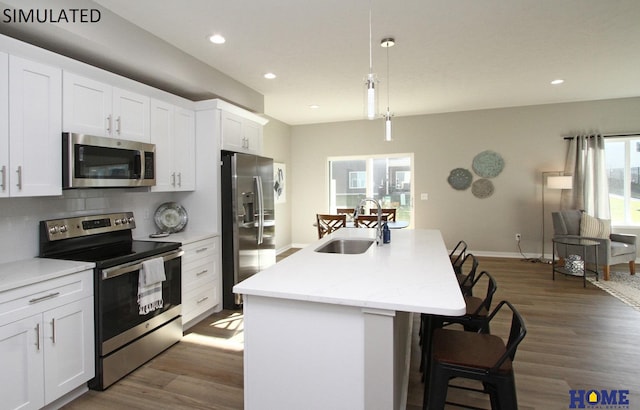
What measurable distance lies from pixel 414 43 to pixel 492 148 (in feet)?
11.7

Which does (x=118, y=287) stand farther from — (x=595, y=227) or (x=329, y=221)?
(x=595, y=227)

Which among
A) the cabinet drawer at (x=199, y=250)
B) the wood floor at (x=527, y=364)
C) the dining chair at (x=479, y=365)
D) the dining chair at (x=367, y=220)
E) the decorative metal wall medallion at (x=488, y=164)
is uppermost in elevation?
the decorative metal wall medallion at (x=488, y=164)

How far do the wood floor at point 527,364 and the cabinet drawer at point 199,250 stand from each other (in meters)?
0.66

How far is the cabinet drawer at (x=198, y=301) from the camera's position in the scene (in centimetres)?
298

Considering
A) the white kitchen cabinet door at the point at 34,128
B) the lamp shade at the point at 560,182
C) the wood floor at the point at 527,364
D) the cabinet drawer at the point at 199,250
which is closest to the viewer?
the white kitchen cabinet door at the point at 34,128

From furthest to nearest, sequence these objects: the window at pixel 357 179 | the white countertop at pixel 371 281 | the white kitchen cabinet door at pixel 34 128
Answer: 1. the window at pixel 357 179
2. the white kitchen cabinet door at pixel 34 128
3. the white countertop at pixel 371 281

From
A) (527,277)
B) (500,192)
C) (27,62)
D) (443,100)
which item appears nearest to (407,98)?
(443,100)

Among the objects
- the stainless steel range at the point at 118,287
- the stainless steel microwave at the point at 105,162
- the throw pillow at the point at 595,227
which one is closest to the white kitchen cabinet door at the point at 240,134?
the stainless steel microwave at the point at 105,162

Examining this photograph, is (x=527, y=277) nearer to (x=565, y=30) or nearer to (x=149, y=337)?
(x=565, y=30)

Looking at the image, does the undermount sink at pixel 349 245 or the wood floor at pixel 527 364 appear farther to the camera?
the undermount sink at pixel 349 245

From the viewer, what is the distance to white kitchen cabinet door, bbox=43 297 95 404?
6.14ft

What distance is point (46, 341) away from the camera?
73.2 inches

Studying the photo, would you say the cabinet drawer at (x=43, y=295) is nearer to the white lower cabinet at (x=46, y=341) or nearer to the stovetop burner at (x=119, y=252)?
the white lower cabinet at (x=46, y=341)

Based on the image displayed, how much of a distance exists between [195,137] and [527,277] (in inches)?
185
